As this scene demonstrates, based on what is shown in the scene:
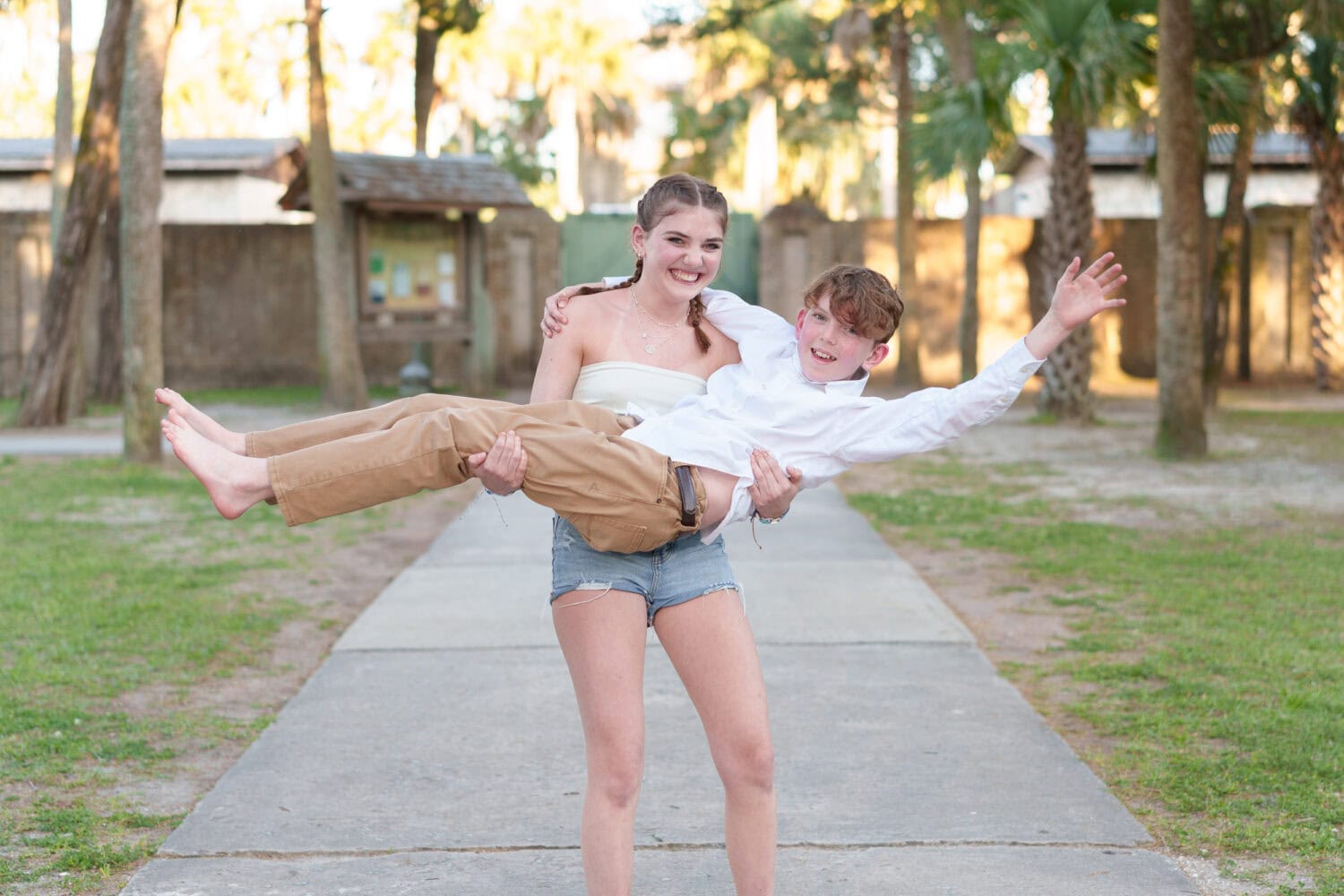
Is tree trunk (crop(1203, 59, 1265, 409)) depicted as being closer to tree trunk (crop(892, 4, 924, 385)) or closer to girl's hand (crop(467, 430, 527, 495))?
tree trunk (crop(892, 4, 924, 385))

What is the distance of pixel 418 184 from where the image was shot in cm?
1861

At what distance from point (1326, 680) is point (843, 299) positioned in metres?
3.58

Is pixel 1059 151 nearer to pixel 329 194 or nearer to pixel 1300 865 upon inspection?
pixel 329 194

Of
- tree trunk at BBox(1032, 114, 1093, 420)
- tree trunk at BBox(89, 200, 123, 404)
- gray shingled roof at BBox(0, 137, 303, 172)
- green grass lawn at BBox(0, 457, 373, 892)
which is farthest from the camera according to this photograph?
gray shingled roof at BBox(0, 137, 303, 172)

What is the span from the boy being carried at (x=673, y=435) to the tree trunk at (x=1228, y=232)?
14.4 m

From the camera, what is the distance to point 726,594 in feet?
11.3

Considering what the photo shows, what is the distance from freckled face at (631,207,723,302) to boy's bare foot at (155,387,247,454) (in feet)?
3.28

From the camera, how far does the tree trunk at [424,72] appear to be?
2283 cm

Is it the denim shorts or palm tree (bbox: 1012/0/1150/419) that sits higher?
palm tree (bbox: 1012/0/1150/419)

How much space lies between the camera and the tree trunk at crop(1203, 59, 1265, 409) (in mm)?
16625

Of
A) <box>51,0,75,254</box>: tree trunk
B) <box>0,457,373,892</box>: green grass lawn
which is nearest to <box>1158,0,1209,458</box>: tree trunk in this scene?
<box>0,457,373,892</box>: green grass lawn

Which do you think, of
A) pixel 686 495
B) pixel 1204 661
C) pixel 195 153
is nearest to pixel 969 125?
pixel 1204 661

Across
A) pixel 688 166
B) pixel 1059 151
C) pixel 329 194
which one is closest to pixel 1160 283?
pixel 1059 151

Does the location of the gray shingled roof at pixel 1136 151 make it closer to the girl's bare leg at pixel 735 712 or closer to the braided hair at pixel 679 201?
the braided hair at pixel 679 201
